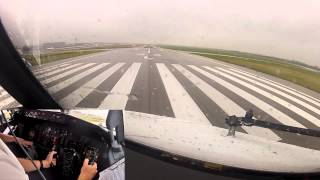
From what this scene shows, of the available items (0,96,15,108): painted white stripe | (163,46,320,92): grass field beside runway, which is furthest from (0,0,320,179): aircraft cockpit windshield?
(0,96,15,108): painted white stripe

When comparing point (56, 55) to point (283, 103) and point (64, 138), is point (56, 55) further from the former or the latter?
point (283, 103)

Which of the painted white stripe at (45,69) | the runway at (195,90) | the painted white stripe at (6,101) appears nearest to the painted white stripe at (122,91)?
the runway at (195,90)

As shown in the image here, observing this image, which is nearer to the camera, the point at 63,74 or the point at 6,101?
the point at 63,74

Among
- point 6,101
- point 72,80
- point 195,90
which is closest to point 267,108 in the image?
point 195,90

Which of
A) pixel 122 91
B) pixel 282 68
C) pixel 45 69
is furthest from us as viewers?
pixel 45 69

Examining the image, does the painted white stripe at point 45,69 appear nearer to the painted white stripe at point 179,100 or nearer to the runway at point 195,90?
the runway at point 195,90

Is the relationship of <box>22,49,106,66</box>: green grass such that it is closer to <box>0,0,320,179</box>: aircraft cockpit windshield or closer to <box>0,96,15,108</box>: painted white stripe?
<box>0,0,320,179</box>: aircraft cockpit windshield

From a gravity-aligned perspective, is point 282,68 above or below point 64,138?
above

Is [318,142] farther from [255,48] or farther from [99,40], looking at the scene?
[99,40]
